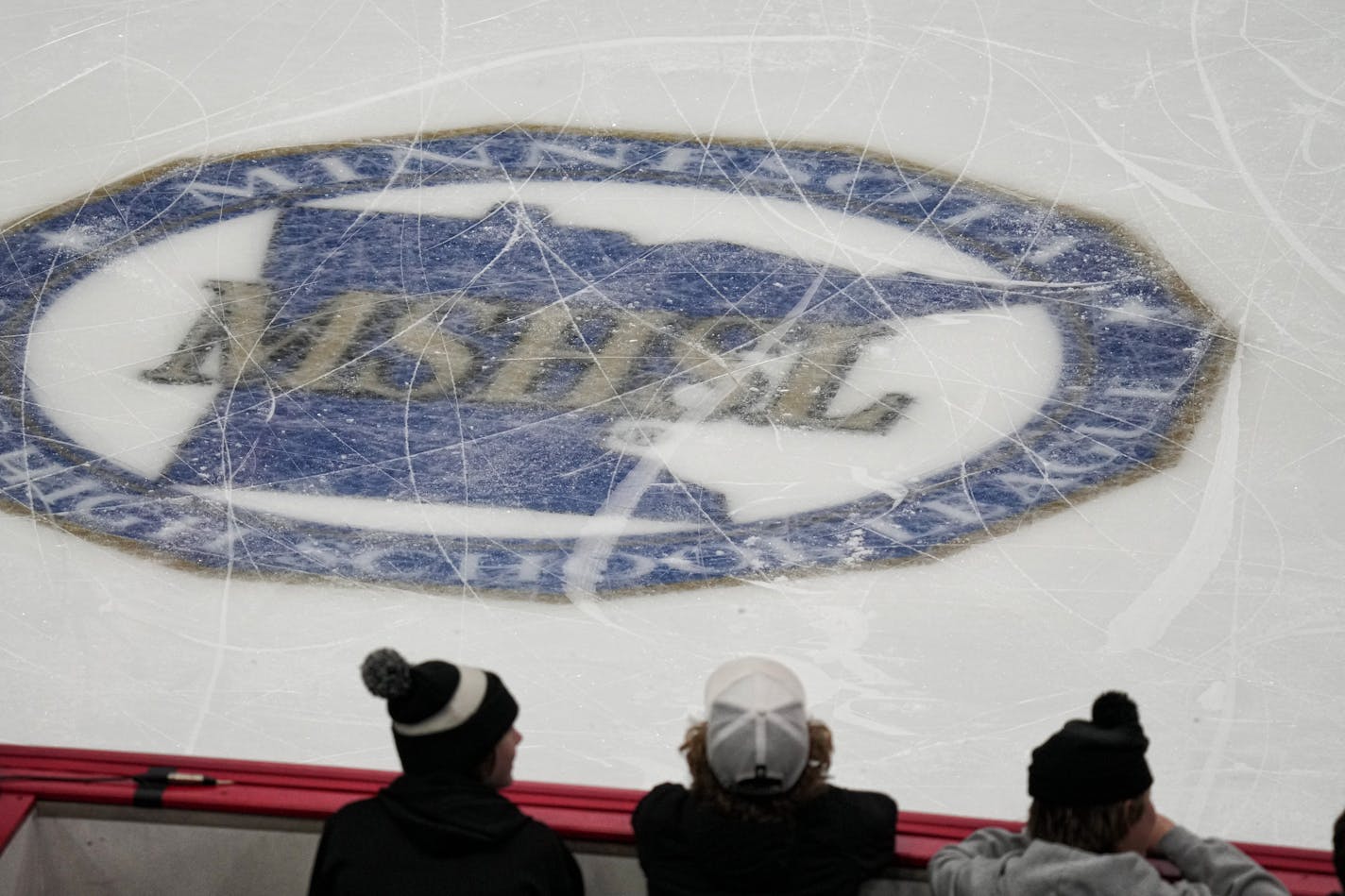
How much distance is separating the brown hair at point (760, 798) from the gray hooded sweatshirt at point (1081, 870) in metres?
0.16

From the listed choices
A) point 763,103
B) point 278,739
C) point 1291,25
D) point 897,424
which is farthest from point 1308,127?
point 278,739

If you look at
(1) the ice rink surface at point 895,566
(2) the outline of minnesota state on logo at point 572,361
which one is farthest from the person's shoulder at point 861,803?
(2) the outline of minnesota state on logo at point 572,361

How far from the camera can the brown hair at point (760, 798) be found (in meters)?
1.64

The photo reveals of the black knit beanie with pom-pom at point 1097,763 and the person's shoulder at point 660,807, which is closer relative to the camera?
the black knit beanie with pom-pom at point 1097,763

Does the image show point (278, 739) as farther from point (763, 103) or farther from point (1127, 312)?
point (763, 103)

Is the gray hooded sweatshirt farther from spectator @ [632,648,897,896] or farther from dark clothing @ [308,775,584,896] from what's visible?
dark clothing @ [308,775,584,896]

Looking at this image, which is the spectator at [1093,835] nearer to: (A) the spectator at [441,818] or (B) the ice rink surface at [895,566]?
(A) the spectator at [441,818]

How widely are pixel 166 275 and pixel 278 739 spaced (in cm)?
141

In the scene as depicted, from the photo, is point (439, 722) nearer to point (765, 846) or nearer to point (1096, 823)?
point (765, 846)

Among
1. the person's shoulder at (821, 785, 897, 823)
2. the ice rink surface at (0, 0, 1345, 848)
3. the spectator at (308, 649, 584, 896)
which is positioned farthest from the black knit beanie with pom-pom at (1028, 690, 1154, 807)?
the ice rink surface at (0, 0, 1345, 848)

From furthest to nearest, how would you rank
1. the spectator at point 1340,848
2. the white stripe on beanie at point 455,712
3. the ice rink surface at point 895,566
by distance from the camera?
the ice rink surface at point 895,566, the white stripe on beanie at point 455,712, the spectator at point 1340,848

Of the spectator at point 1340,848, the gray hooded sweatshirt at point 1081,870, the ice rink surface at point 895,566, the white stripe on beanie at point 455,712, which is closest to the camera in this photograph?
the spectator at point 1340,848

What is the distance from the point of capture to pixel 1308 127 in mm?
3973

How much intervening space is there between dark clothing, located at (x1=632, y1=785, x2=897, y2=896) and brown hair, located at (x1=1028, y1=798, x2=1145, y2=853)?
0.18m
